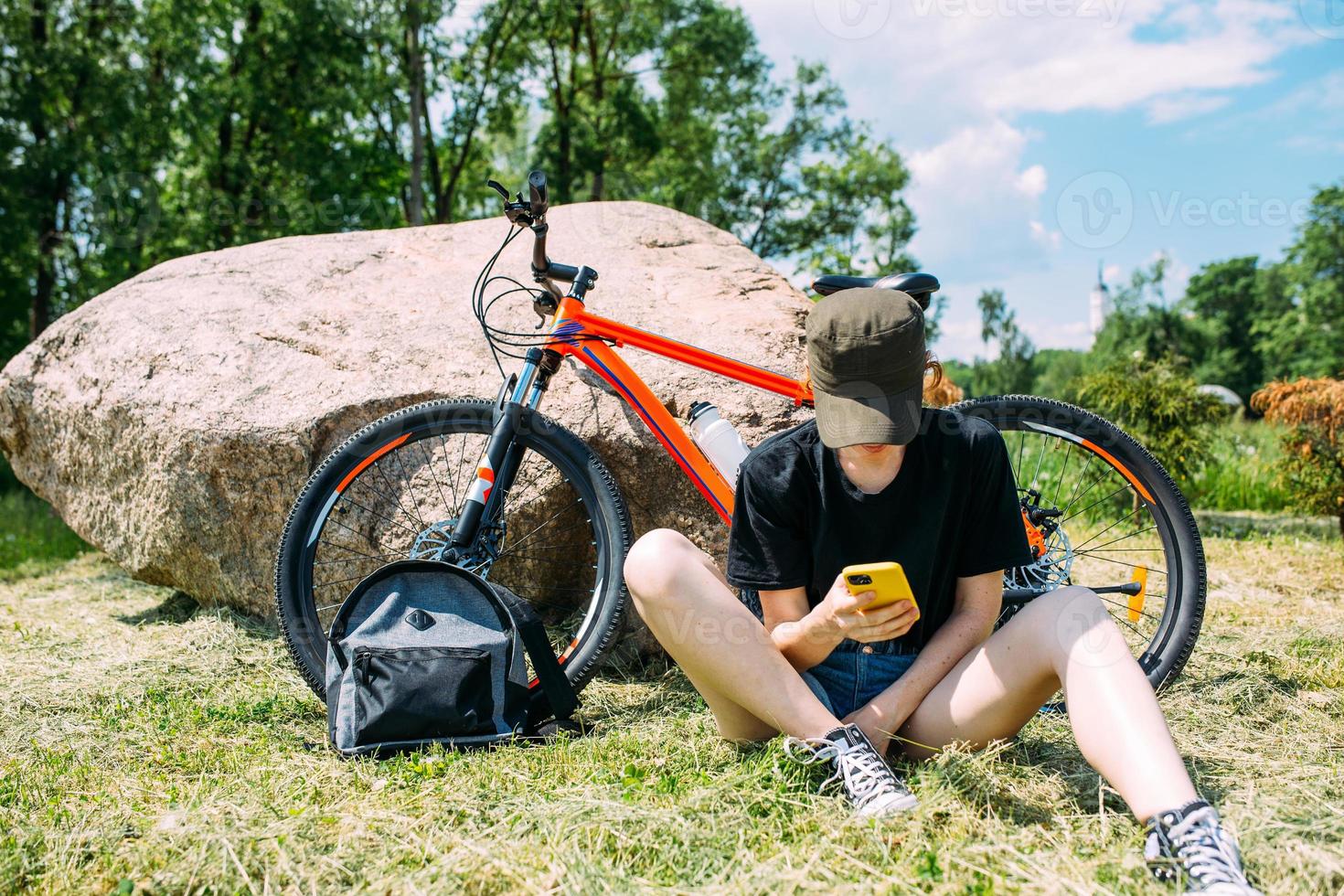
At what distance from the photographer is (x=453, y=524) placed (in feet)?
8.93

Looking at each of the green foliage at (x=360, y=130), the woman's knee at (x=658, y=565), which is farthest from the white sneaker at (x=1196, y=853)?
the green foliage at (x=360, y=130)

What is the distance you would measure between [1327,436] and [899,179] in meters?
15.4

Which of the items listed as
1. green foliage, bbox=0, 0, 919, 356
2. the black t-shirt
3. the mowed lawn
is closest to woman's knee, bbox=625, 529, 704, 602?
the black t-shirt

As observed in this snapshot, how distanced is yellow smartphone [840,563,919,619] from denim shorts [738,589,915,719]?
0.37m

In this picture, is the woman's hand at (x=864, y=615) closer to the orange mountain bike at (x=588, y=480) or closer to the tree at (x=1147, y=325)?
the orange mountain bike at (x=588, y=480)

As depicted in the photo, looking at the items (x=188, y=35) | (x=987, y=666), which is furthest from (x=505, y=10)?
(x=987, y=666)

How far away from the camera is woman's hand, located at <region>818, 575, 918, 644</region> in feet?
5.72

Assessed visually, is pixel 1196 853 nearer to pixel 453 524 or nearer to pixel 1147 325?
pixel 453 524

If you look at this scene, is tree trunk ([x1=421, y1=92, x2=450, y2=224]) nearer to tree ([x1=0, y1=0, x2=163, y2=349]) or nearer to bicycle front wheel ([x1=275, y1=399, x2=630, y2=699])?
tree ([x1=0, y1=0, x2=163, y2=349])

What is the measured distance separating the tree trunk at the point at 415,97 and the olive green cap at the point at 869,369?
12.2m

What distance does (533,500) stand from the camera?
10.2 ft

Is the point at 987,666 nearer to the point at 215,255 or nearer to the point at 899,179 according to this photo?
the point at 215,255

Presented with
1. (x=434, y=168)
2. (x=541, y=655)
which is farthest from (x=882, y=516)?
(x=434, y=168)

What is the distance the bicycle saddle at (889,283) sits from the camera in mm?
2584
